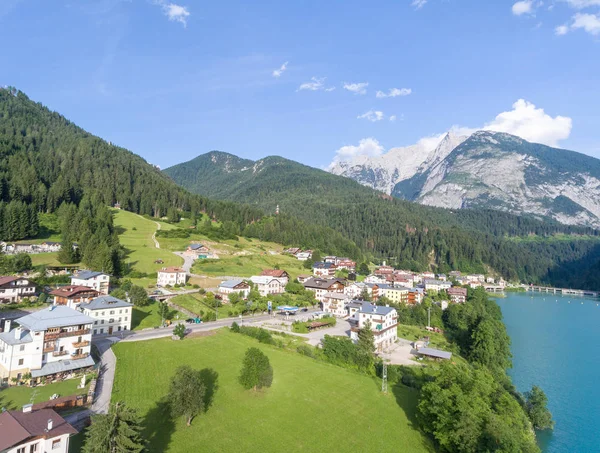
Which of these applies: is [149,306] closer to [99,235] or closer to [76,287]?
[76,287]

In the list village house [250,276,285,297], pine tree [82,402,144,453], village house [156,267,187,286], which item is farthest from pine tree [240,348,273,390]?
village house [156,267,187,286]

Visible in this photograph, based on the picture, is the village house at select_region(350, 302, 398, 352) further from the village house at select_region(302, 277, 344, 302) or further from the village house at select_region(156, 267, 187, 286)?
the village house at select_region(156, 267, 187, 286)

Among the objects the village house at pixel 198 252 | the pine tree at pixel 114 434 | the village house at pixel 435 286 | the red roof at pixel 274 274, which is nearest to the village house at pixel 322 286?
the red roof at pixel 274 274

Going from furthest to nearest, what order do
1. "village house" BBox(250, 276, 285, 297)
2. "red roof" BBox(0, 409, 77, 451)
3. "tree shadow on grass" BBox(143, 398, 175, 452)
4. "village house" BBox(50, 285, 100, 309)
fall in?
"village house" BBox(250, 276, 285, 297) → "village house" BBox(50, 285, 100, 309) → "tree shadow on grass" BBox(143, 398, 175, 452) → "red roof" BBox(0, 409, 77, 451)

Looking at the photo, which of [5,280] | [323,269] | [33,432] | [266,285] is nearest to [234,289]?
[266,285]

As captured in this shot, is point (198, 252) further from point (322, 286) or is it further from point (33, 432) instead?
point (33, 432)

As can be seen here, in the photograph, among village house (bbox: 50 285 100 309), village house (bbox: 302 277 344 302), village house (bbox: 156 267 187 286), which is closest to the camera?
village house (bbox: 50 285 100 309)

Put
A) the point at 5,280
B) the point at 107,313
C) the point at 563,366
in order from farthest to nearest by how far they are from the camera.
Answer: the point at 563,366
the point at 5,280
the point at 107,313
